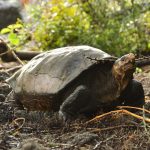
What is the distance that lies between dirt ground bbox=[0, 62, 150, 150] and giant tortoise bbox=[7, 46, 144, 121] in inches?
4.2

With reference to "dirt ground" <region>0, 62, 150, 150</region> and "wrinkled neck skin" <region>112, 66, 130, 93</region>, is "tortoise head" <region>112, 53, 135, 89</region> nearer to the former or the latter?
"wrinkled neck skin" <region>112, 66, 130, 93</region>

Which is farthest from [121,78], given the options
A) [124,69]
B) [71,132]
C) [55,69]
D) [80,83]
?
[71,132]

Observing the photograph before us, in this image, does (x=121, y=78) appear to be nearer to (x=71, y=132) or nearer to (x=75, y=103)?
(x=75, y=103)

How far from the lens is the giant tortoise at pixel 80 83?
11.5 feet

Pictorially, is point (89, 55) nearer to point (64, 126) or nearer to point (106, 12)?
point (64, 126)

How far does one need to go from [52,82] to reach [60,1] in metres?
4.68

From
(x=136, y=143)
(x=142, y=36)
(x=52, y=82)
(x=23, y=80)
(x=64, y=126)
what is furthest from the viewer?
(x=142, y=36)

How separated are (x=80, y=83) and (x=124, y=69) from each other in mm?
354

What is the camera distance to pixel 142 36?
769 cm

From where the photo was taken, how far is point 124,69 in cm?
350

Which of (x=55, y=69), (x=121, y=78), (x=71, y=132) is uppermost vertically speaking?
(x=55, y=69)

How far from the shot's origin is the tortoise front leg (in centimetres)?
349

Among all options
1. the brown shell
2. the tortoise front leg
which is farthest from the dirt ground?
the brown shell

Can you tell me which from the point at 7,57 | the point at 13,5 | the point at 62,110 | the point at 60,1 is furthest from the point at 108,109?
the point at 13,5
